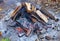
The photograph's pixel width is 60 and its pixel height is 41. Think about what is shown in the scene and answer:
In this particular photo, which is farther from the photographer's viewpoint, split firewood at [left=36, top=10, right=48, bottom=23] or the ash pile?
split firewood at [left=36, top=10, right=48, bottom=23]

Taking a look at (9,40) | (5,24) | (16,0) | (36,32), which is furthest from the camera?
(16,0)

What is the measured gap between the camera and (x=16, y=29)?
2379 mm

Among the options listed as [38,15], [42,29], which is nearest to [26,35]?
[42,29]

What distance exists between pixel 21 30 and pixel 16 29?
0.08m

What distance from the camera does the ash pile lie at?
7.46 feet

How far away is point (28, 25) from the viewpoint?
2.42m

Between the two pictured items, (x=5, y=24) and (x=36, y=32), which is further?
(x=5, y=24)

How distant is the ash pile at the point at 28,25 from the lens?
7.46 ft

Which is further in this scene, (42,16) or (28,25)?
(42,16)

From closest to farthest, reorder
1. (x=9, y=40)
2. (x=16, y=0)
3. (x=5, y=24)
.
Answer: (x=9, y=40)
(x=5, y=24)
(x=16, y=0)

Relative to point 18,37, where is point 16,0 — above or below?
above

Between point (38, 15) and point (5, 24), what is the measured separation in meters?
0.53

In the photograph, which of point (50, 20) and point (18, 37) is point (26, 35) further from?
point (50, 20)

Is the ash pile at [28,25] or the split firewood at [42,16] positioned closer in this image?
the ash pile at [28,25]
